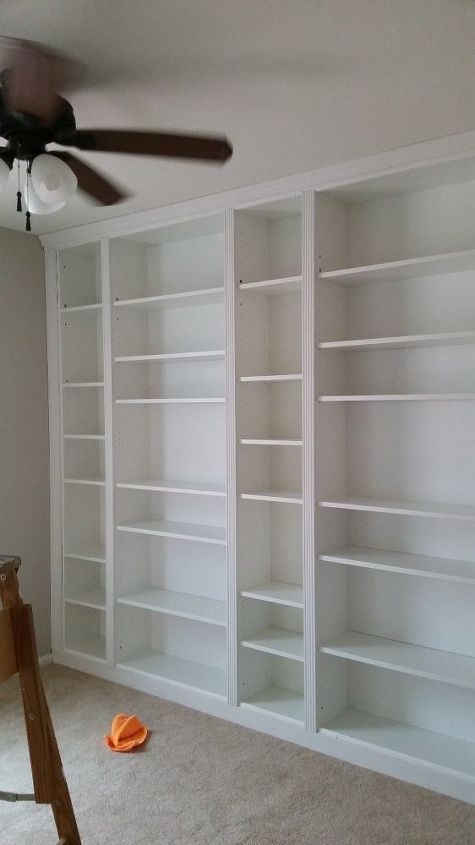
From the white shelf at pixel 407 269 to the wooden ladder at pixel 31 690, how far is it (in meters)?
1.91

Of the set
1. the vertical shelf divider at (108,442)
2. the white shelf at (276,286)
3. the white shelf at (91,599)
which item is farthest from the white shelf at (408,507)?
the white shelf at (91,599)

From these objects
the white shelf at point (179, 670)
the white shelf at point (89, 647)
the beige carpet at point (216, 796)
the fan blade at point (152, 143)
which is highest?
the fan blade at point (152, 143)

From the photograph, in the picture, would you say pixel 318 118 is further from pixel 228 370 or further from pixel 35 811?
pixel 35 811

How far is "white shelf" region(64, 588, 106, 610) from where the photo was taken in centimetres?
378

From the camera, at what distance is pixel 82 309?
150 inches

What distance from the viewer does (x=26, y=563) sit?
12.7 ft

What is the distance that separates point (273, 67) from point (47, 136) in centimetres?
68

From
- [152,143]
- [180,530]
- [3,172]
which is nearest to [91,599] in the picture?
[180,530]

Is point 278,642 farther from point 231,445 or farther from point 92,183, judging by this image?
point 92,183

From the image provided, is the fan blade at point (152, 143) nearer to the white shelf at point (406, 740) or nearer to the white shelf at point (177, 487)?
the white shelf at point (177, 487)

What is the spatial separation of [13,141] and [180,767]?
8.10 feet

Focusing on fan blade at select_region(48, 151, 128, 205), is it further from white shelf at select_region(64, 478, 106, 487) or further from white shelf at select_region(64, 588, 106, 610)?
white shelf at select_region(64, 588, 106, 610)

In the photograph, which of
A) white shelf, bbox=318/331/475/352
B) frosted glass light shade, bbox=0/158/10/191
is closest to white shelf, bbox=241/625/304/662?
white shelf, bbox=318/331/475/352

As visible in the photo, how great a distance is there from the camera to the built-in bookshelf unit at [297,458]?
278 centimetres
